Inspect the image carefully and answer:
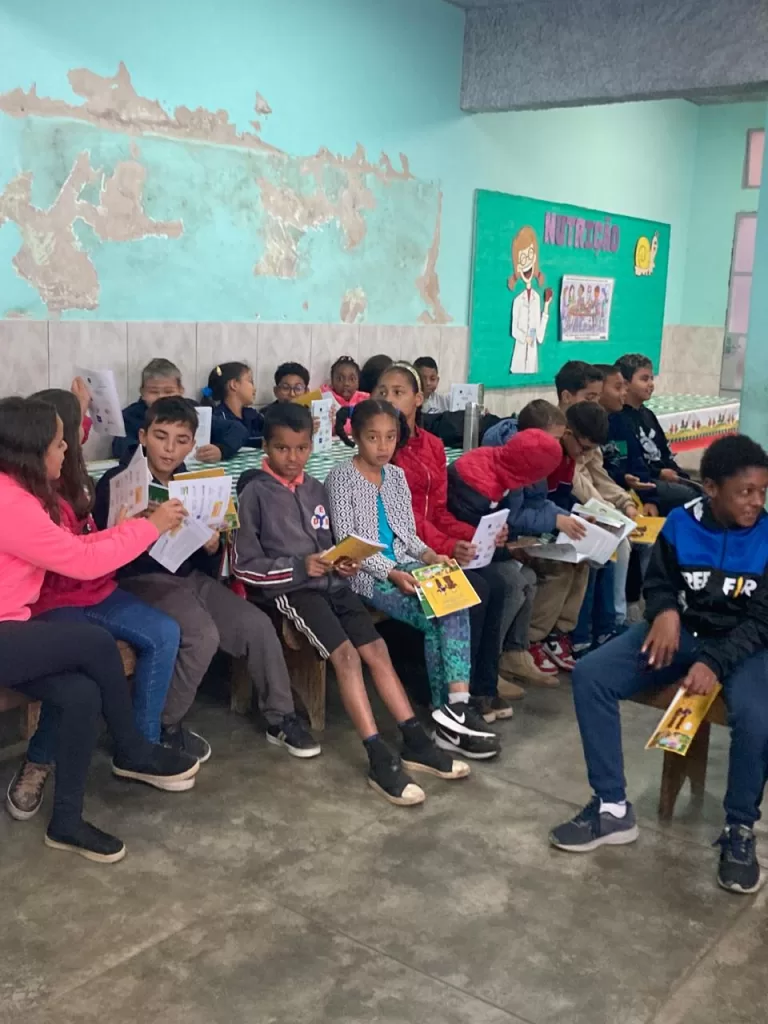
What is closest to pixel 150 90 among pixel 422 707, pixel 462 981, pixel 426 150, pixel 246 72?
pixel 246 72

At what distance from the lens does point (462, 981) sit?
231cm

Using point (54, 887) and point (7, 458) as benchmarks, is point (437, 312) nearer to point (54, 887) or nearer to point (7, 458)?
point (7, 458)

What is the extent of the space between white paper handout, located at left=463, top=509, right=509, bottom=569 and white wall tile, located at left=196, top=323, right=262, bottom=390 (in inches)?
81.4

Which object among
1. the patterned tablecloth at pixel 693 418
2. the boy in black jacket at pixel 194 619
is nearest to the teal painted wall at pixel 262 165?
the boy in black jacket at pixel 194 619

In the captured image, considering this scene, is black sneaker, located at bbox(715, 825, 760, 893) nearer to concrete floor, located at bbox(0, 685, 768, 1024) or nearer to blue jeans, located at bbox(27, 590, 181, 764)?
concrete floor, located at bbox(0, 685, 768, 1024)

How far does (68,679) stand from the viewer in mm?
2719

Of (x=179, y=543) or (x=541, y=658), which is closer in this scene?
(x=179, y=543)

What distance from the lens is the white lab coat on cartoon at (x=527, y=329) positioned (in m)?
7.50

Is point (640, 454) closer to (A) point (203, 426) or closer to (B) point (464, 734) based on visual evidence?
(A) point (203, 426)

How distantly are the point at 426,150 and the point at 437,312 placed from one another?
1.02 m

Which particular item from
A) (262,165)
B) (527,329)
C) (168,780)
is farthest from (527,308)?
(168,780)

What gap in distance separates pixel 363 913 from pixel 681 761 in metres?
1.19

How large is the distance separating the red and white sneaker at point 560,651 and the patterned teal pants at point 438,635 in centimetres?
96

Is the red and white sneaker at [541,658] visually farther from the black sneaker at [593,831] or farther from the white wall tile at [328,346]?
the white wall tile at [328,346]
